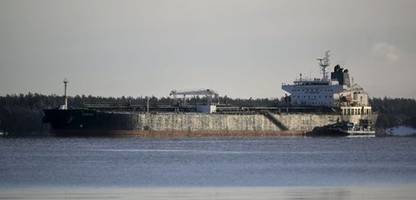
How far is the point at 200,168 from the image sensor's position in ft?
155

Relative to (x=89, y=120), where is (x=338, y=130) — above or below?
below

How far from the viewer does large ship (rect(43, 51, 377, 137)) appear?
84125mm

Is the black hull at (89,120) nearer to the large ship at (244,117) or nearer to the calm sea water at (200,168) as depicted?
the large ship at (244,117)

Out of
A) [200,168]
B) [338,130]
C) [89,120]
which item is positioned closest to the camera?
[200,168]

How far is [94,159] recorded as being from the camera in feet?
176

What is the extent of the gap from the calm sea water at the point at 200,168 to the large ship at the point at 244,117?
18.6 metres

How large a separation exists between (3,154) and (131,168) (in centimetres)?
1439

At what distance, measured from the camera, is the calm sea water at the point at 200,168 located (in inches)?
1532

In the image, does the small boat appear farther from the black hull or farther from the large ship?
the black hull

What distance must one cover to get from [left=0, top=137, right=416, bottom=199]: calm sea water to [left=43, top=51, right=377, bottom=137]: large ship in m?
18.6

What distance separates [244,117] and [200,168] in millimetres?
46247

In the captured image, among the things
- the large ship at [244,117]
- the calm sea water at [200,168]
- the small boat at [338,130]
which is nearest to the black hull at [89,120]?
the large ship at [244,117]

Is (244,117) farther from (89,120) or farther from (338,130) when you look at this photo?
(89,120)

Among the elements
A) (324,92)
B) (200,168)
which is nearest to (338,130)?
(324,92)
